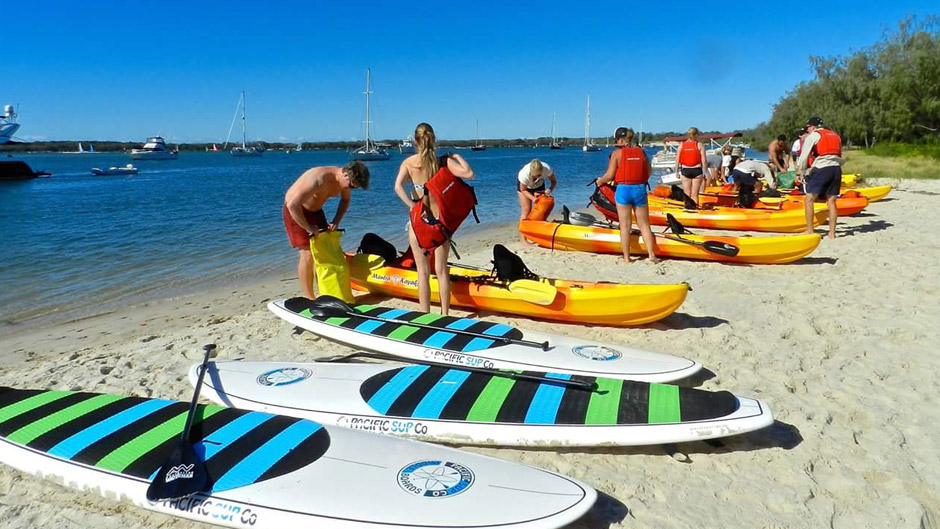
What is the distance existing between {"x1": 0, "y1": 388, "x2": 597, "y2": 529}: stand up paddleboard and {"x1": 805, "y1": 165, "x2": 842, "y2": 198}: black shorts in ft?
24.6

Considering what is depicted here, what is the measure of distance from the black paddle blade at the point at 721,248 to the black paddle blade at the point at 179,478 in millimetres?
6326

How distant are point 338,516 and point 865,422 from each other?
299cm

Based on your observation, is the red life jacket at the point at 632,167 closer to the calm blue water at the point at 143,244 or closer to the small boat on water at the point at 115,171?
the calm blue water at the point at 143,244

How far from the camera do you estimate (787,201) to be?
422 inches

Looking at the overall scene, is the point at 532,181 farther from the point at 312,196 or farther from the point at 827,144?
the point at 312,196

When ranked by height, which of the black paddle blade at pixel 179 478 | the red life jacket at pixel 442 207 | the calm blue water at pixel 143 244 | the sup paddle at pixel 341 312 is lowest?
the calm blue water at pixel 143 244

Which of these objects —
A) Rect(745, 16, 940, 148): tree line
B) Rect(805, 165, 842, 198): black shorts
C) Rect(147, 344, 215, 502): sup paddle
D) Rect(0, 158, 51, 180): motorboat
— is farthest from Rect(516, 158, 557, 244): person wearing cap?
Rect(0, 158, 51, 180): motorboat

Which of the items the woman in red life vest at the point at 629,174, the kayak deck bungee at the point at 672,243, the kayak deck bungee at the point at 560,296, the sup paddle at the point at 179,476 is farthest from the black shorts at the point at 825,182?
the sup paddle at the point at 179,476

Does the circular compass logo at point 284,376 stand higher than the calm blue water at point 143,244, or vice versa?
the circular compass logo at point 284,376

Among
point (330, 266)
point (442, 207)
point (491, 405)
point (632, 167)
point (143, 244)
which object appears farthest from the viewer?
point (143, 244)

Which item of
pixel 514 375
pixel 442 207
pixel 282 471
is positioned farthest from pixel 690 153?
pixel 282 471

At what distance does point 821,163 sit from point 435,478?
788cm

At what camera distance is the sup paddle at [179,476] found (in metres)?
2.54

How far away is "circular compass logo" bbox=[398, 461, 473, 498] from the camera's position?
8.07 feet
